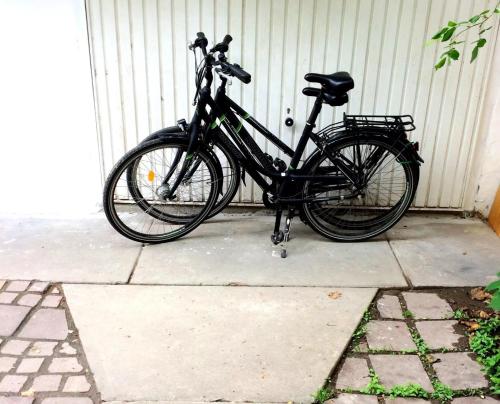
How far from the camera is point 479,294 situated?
342cm

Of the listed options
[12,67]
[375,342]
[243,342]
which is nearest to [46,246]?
[12,67]

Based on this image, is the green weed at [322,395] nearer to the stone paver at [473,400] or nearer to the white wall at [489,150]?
the stone paver at [473,400]

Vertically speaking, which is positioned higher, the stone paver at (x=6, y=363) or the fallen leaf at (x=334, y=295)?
the fallen leaf at (x=334, y=295)

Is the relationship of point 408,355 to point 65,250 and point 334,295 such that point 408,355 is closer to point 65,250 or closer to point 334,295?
point 334,295

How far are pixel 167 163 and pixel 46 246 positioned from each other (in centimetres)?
111

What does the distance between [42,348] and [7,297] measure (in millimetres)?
626

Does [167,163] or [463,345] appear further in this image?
[167,163]

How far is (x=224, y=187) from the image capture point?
437cm

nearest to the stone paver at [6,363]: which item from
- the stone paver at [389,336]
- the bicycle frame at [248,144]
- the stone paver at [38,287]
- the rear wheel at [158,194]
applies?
the stone paver at [38,287]

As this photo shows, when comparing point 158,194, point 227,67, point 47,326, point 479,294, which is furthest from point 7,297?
point 479,294

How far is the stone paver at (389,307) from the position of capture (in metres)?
3.23

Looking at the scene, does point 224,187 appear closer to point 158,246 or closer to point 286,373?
point 158,246

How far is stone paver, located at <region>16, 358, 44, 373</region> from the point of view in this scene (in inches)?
108

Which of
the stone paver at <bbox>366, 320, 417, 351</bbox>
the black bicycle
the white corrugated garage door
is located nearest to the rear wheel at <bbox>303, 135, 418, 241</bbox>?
the black bicycle
